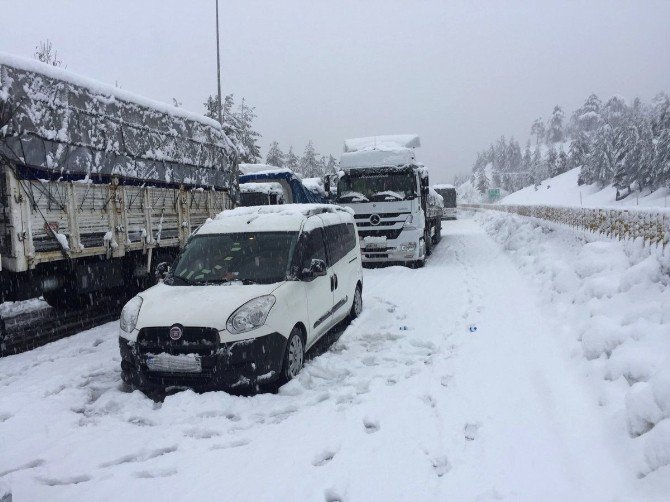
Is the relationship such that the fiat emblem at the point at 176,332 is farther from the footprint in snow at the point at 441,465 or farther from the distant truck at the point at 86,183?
the distant truck at the point at 86,183

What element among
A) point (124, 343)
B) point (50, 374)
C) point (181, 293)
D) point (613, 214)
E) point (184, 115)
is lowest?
point (50, 374)

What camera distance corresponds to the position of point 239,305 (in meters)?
4.96

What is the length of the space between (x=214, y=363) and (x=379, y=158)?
10340 millimetres

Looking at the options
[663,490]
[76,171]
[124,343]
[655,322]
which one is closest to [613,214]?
[655,322]

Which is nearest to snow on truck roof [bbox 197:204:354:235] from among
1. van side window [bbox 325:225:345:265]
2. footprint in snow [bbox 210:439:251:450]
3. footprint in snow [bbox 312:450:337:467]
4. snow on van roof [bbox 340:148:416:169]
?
van side window [bbox 325:225:345:265]

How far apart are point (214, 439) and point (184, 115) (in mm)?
8562

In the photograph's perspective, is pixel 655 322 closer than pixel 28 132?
Yes

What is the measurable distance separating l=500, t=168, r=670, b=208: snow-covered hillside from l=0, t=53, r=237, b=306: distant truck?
50.0 meters

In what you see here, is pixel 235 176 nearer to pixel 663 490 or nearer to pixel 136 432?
pixel 136 432

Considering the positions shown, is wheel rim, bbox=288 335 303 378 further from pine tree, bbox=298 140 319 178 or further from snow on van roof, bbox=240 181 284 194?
pine tree, bbox=298 140 319 178

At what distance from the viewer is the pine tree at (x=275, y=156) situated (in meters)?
67.6

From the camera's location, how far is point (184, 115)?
10859 mm

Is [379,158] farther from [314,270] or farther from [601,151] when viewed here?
[601,151]

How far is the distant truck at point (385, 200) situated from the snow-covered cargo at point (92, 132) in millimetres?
4217
